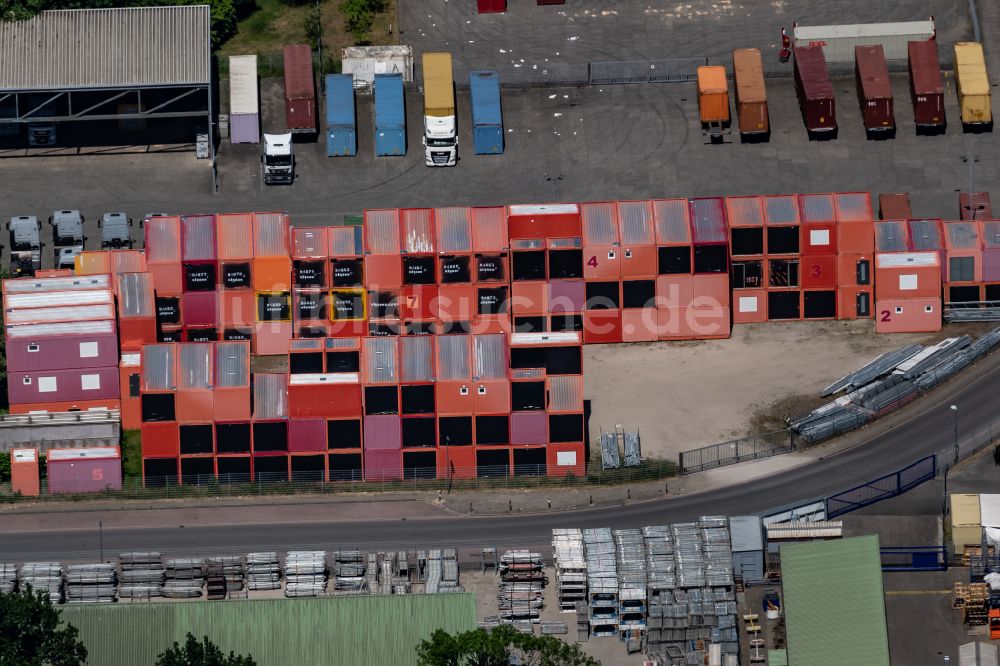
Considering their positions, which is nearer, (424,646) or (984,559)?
(424,646)

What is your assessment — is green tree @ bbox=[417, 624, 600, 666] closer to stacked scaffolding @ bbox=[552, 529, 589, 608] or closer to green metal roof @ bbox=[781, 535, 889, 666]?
stacked scaffolding @ bbox=[552, 529, 589, 608]

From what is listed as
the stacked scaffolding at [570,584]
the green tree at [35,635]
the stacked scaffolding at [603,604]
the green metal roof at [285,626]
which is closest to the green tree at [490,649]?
the green metal roof at [285,626]

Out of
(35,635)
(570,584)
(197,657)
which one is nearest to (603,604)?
(570,584)

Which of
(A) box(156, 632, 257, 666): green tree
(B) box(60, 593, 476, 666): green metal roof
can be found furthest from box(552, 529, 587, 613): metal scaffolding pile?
(A) box(156, 632, 257, 666): green tree

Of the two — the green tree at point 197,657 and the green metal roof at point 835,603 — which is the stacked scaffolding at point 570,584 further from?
the green tree at point 197,657

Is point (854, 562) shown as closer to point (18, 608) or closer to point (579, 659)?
point (579, 659)

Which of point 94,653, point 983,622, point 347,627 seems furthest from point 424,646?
point 983,622

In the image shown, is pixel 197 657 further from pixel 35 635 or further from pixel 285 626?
pixel 35 635
